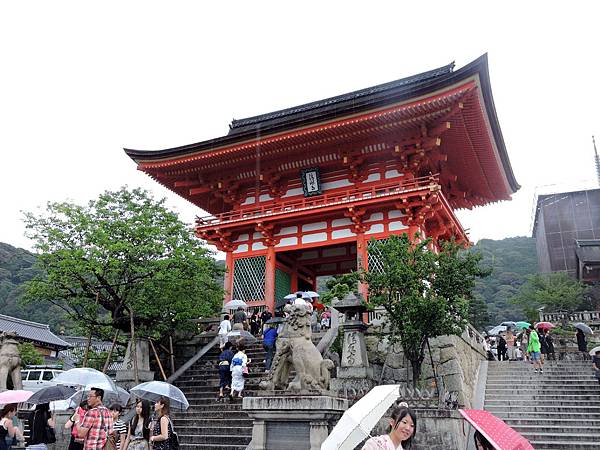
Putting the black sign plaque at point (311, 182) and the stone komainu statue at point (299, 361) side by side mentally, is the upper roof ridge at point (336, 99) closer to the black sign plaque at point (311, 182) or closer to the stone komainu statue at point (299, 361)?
the black sign plaque at point (311, 182)

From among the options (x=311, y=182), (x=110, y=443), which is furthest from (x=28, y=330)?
(x=110, y=443)

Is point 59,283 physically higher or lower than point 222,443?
higher

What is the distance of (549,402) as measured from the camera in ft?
41.8

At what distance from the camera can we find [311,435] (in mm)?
6773

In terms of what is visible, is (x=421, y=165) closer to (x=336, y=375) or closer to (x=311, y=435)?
(x=336, y=375)

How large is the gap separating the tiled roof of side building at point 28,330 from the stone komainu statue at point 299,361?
33.4 meters

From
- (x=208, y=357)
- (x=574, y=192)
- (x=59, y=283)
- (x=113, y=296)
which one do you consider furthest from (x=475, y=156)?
(x=574, y=192)

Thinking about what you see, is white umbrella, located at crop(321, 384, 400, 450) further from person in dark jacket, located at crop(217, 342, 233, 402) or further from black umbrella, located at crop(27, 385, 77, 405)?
person in dark jacket, located at crop(217, 342, 233, 402)

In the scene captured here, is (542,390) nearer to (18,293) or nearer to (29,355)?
(29,355)

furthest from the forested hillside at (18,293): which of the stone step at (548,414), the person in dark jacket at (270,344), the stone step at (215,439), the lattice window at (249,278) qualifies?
the stone step at (548,414)

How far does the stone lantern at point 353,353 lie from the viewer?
1185 cm

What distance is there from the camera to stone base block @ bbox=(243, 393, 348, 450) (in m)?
6.80

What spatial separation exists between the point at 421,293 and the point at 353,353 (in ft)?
7.35

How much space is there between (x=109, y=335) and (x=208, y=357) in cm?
407
